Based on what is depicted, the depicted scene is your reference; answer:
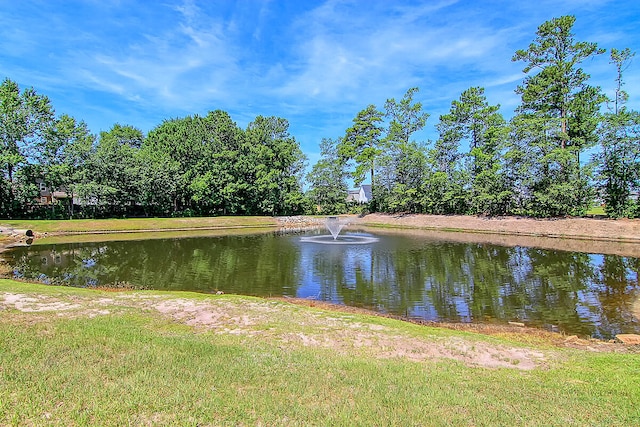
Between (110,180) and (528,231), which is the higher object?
(110,180)

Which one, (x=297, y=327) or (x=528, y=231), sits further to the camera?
(x=528, y=231)

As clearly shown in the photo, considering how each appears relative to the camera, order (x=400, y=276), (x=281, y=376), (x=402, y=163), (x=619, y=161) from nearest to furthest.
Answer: (x=281, y=376), (x=400, y=276), (x=619, y=161), (x=402, y=163)

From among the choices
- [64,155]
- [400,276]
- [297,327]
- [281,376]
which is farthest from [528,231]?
[64,155]

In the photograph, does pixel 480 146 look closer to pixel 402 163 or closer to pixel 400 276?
pixel 402 163

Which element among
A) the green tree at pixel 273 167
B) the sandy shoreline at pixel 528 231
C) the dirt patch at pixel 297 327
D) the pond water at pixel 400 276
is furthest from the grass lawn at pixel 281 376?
the green tree at pixel 273 167

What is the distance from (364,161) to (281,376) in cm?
5156

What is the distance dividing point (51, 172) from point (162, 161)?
1167cm

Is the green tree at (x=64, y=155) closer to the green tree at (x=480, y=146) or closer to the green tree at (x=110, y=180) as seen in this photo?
the green tree at (x=110, y=180)

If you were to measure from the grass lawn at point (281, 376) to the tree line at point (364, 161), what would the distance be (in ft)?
114

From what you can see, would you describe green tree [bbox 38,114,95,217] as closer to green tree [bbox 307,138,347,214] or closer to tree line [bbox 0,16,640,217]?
tree line [bbox 0,16,640,217]

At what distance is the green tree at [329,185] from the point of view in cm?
5825

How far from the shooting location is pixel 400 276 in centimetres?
1684

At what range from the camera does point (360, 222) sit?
51.3m

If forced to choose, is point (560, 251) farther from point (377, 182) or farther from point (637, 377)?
point (377, 182)
